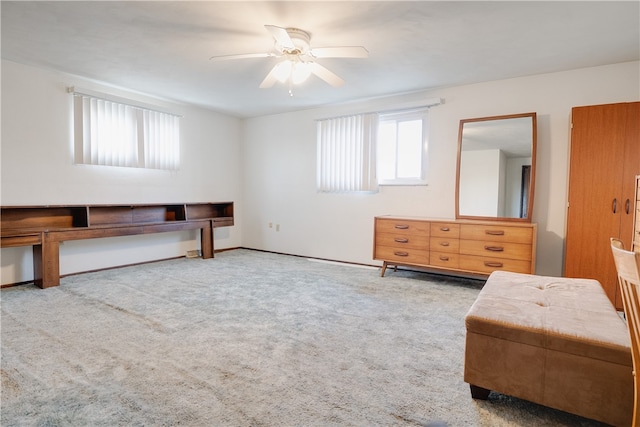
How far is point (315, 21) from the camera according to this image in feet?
8.30

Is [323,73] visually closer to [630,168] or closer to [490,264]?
[490,264]

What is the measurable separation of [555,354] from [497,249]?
82.5 inches

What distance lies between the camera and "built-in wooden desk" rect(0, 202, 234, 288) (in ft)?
11.4

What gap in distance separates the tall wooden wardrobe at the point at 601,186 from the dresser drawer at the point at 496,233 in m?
0.41

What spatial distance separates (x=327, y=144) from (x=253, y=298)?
275 cm

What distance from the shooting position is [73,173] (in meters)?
4.04

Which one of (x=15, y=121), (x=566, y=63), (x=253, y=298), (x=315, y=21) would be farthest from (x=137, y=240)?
(x=566, y=63)

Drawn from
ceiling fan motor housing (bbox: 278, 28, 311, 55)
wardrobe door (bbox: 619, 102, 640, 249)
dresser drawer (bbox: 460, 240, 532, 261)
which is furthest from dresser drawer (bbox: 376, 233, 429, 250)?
ceiling fan motor housing (bbox: 278, 28, 311, 55)

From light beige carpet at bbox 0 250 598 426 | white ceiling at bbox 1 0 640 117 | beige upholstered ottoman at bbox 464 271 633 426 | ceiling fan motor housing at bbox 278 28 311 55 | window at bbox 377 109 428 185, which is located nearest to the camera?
beige upholstered ottoman at bbox 464 271 633 426

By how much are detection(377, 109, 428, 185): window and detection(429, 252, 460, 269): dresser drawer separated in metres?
1.07

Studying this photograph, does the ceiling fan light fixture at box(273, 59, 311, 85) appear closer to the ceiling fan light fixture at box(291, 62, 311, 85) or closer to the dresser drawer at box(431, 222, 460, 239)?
the ceiling fan light fixture at box(291, 62, 311, 85)

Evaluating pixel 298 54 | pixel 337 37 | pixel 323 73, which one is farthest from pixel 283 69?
pixel 337 37

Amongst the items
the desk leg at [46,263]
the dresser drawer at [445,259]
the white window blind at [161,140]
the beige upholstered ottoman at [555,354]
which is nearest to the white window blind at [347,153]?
the dresser drawer at [445,259]

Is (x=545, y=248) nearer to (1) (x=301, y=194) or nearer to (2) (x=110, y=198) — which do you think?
(1) (x=301, y=194)
